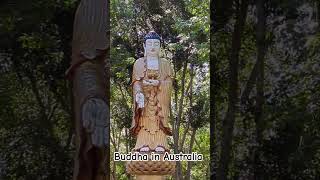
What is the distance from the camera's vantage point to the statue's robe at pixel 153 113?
18.4 ft

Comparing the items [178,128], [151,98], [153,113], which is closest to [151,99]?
[151,98]

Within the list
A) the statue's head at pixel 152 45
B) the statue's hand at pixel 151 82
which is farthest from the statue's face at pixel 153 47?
the statue's hand at pixel 151 82

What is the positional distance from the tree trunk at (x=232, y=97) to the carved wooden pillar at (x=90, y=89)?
36.9 inches

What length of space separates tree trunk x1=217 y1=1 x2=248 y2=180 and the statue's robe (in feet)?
1.56

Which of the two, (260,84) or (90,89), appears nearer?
(90,89)

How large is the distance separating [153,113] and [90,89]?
1.74ft

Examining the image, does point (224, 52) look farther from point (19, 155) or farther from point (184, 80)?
point (19, 155)

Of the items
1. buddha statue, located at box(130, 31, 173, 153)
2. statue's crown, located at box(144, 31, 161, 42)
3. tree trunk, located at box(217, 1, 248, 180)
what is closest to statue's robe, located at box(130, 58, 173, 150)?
buddha statue, located at box(130, 31, 173, 153)

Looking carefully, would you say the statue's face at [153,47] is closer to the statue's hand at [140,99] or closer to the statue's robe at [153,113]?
the statue's robe at [153,113]

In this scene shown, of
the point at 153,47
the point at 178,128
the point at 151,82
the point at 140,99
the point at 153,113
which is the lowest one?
the point at 178,128

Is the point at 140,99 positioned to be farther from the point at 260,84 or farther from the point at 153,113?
the point at 260,84

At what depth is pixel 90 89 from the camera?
563cm

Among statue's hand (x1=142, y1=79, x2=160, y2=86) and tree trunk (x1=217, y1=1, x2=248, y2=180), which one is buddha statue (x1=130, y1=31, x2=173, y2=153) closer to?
statue's hand (x1=142, y1=79, x2=160, y2=86)

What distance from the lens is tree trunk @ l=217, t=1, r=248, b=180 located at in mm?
5719
